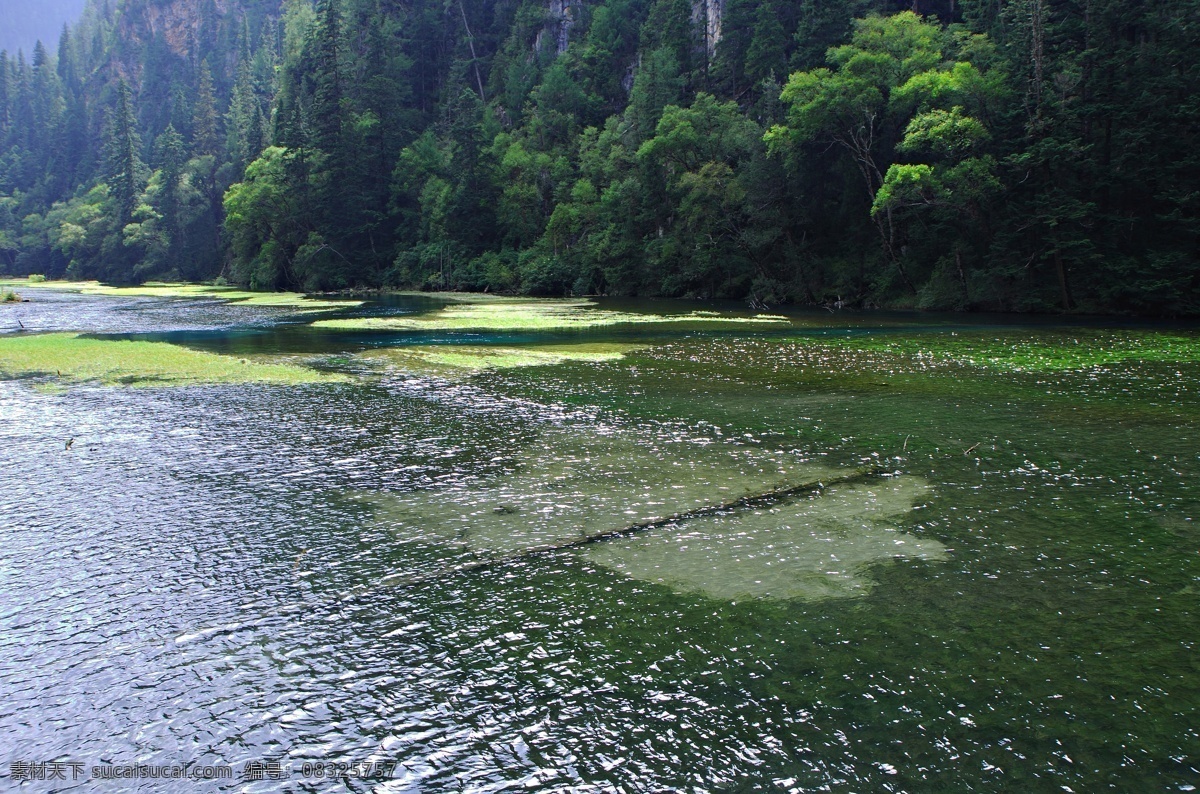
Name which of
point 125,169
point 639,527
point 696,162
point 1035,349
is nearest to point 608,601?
point 639,527

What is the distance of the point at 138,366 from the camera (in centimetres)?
3325

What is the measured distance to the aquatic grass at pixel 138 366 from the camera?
1198 inches

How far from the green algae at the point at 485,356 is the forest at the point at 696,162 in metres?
33.1

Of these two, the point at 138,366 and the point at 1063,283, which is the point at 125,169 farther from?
the point at 1063,283

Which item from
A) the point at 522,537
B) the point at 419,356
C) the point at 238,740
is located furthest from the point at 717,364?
the point at 238,740

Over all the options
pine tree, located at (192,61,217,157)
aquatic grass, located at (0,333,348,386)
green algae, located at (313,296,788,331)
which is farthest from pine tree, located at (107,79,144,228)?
aquatic grass, located at (0,333,348,386)

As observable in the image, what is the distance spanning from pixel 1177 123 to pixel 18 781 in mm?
68761

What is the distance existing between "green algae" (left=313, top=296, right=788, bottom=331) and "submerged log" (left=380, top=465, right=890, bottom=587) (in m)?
35.0

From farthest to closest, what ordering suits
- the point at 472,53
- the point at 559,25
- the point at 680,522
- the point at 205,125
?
the point at 205,125, the point at 472,53, the point at 559,25, the point at 680,522

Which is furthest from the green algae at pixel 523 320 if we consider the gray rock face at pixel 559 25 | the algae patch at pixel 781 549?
the gray rock face at pixel 559 25

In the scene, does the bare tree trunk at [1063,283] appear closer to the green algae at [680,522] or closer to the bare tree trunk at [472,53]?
the green algae at [680,522]

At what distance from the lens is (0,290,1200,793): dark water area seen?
8.04m

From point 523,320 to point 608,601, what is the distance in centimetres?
4664

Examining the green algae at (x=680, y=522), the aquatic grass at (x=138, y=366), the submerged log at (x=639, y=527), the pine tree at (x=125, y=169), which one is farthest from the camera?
the pine tree at (x=125, y=169)
